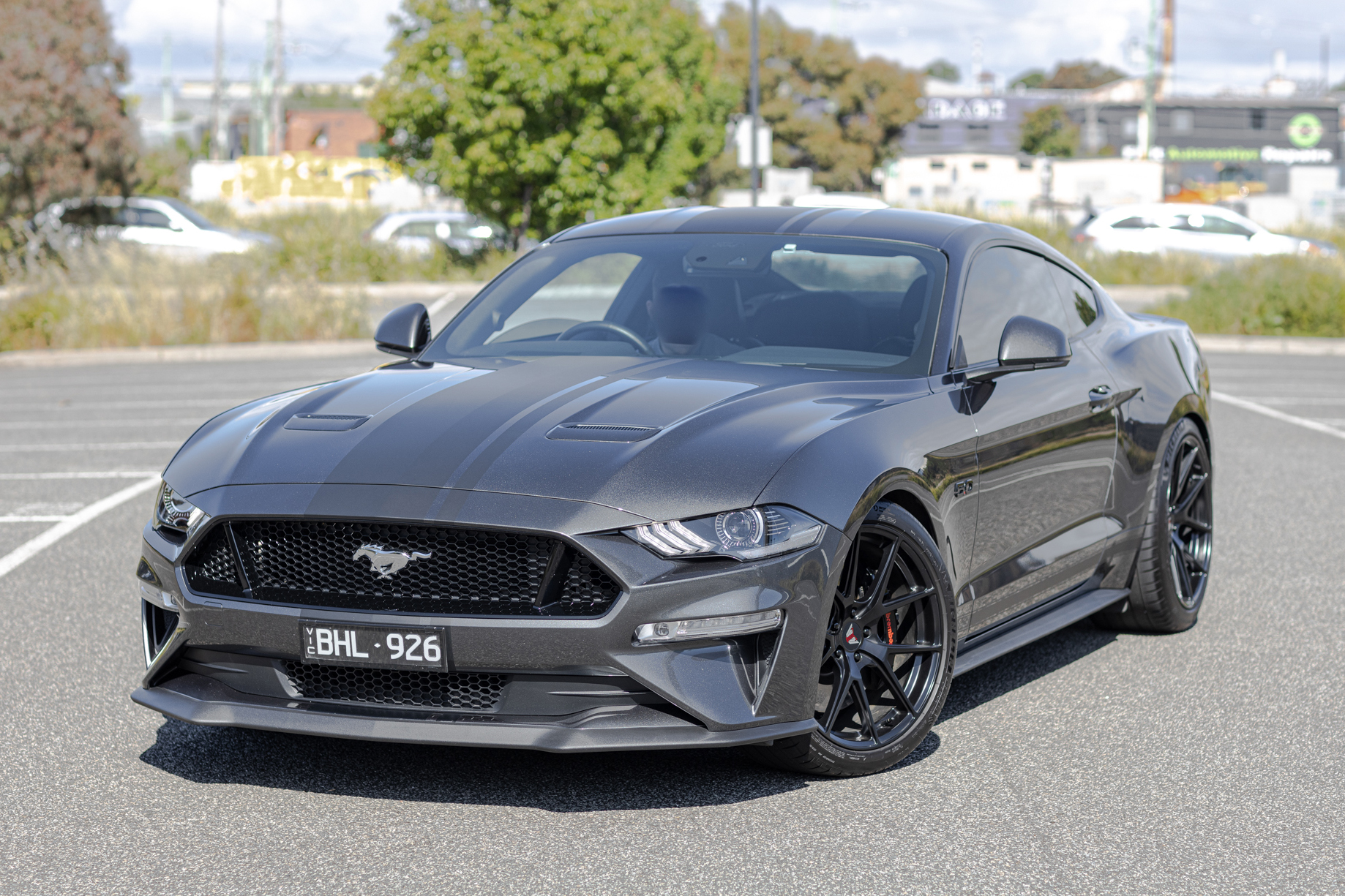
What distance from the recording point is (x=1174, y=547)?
19.9 ft

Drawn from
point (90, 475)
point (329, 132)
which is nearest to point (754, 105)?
point (90, 475)

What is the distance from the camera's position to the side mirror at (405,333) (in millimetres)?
5527

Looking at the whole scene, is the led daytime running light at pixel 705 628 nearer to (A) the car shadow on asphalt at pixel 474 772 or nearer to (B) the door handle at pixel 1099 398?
(A) the car shadow on asphalt at pixel 474 772

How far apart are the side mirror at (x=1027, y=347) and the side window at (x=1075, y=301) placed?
2.85 ft

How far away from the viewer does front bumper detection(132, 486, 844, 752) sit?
370 centimetres

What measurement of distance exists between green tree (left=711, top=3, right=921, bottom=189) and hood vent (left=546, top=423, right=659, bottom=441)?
234 feet

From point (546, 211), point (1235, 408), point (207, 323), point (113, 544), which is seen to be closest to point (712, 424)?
point (113, 544)

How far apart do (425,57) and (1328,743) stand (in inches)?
1099

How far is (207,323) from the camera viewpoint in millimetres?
20000

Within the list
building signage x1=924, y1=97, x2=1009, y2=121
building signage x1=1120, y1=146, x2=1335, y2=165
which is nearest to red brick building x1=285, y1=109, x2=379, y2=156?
building signage x1=924, y1=97, x2=1009, y2=121

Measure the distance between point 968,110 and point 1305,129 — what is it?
2220 centimetres

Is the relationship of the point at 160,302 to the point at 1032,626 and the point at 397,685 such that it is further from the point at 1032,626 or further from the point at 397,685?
the point at 397,685

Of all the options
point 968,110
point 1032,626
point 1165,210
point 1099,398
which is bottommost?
point 1032,626

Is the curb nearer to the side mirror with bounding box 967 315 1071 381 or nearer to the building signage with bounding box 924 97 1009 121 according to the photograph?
the side mirror with bounding box 967 315 1071 381
